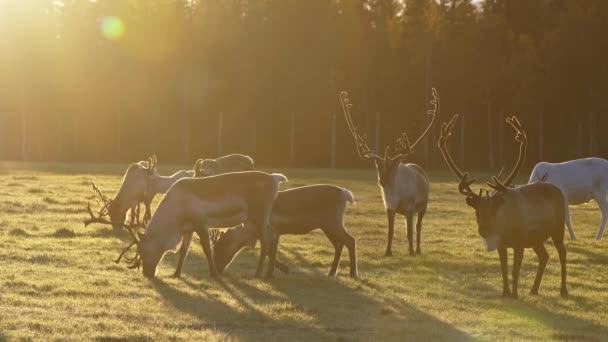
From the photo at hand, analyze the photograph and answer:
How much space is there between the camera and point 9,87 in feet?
206

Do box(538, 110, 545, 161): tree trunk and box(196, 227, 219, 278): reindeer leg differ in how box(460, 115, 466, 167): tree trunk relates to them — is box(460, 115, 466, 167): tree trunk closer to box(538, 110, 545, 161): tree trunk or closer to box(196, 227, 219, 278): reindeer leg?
box(538, 110, 545, 161): tree trunk

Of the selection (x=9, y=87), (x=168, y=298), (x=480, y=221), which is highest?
(x=9, y=87)

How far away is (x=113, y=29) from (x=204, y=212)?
5043 centimetres

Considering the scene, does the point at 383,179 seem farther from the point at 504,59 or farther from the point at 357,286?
the point at 504,59

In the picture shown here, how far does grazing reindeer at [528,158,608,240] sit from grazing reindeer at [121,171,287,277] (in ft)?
24.0

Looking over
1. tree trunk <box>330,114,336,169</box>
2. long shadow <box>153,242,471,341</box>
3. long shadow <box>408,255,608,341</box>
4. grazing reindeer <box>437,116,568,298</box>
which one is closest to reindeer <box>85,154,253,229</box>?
long shadow <box>153,242,471,341</box>

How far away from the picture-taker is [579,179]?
1991 cm

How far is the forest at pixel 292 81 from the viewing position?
5900cm

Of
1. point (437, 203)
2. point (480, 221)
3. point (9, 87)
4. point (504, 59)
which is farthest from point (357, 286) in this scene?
point (9, 87)

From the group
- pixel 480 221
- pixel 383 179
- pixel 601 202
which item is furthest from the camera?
pixel 601 202

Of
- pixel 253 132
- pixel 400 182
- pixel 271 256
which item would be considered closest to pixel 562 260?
pixel 271 256

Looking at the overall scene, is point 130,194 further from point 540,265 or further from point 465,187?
point 540,265

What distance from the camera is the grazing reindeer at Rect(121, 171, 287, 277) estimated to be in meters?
13.8

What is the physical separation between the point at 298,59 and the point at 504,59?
38.8ft
